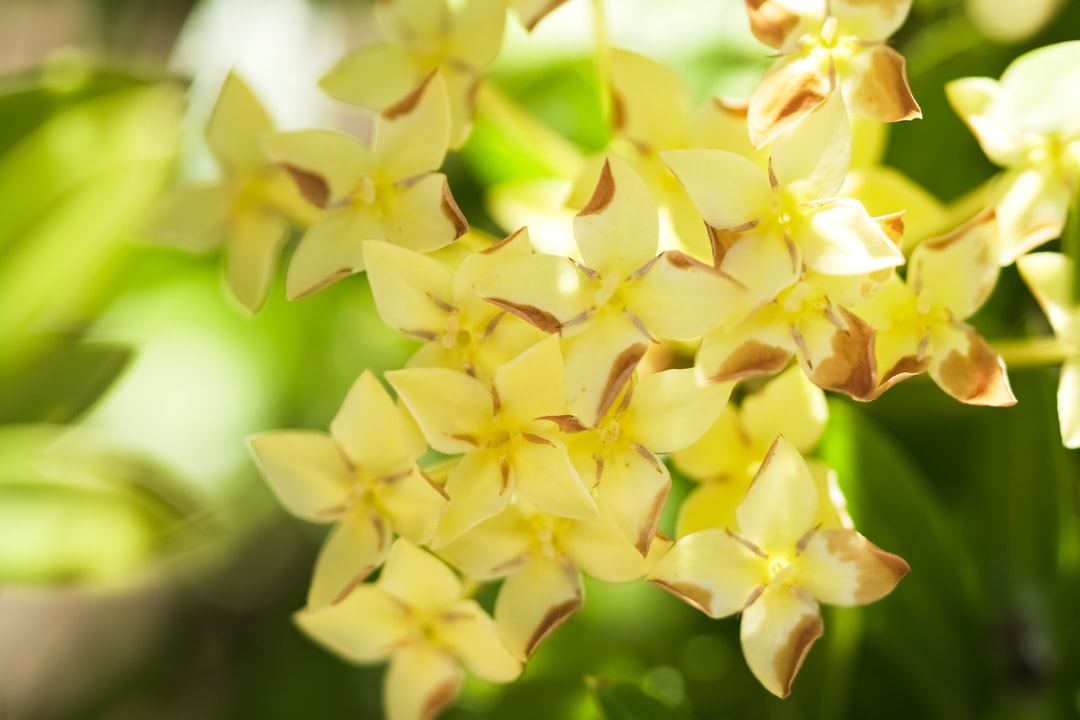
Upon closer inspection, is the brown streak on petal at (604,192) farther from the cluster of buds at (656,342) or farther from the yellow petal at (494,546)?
the yellow petal at (494,546)

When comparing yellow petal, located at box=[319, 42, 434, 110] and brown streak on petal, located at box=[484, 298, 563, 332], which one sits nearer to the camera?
brown streak on petal, located at box=[484, 298, 563, 332]

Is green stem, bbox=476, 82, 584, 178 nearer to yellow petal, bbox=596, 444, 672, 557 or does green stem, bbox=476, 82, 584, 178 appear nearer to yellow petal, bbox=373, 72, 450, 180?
yellow petal, bbox=373, 72, 450, 180

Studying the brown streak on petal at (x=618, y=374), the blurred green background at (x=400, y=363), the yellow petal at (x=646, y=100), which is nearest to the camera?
the brown streak on petal at (x=618, y=374)

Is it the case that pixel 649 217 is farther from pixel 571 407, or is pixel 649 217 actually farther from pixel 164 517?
pixel 164 517

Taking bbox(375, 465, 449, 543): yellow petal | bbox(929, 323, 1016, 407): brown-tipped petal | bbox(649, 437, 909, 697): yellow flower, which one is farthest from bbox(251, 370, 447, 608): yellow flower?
bbox(929, 323, 1016, 407): brown-tipped petal

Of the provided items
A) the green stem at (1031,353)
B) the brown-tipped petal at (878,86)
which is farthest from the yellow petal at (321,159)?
the green stem at (1031,353)

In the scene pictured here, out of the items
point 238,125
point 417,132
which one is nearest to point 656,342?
point 417,132

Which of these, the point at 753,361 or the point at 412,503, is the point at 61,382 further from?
the point at 753,361
